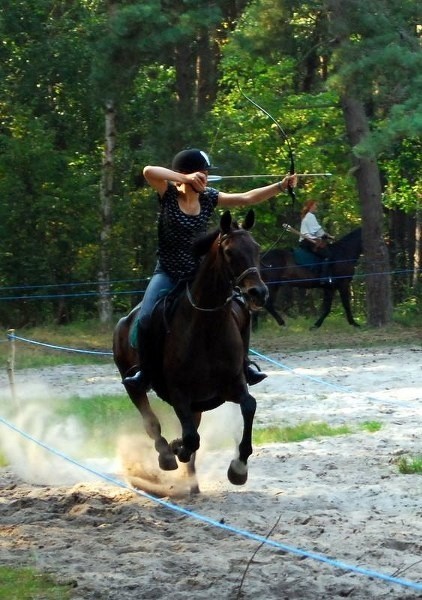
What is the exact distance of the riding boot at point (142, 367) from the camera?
9766 millimetres

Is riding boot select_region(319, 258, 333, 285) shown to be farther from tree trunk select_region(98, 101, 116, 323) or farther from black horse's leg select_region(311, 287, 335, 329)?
tree trunk select_region(98, 101, 116, 323)

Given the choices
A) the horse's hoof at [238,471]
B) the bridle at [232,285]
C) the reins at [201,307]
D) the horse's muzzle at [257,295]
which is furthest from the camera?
the horse's hoof at [238,471]

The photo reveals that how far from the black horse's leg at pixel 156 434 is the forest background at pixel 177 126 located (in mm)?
11150

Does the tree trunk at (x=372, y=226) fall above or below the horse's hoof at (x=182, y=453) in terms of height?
above

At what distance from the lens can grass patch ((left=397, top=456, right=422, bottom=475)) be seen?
10.6 metres

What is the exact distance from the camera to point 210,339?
30.1ft

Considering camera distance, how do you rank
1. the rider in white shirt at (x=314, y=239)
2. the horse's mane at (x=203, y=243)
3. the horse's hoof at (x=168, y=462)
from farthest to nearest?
the rider in white shirt at (x=314, y=239) → the horse's hoof at (x=168, y=462) → the horse's mane at (x=203, y=243)

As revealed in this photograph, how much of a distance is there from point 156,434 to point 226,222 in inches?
94.7

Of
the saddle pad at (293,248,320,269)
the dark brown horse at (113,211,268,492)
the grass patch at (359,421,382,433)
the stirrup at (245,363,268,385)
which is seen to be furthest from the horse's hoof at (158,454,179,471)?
the saddle pad at (293,248,320,269)

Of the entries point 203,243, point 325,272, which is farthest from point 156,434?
point 325,272

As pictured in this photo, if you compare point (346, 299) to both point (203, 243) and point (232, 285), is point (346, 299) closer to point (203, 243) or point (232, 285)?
point (203, 243)

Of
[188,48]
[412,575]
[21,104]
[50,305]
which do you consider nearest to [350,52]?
[188,48]

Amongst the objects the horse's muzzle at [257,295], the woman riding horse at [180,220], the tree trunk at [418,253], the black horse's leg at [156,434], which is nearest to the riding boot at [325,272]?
the tree trunk at [418,253]

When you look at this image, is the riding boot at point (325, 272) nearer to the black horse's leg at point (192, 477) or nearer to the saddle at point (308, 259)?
the saddle at point (308, 259)
